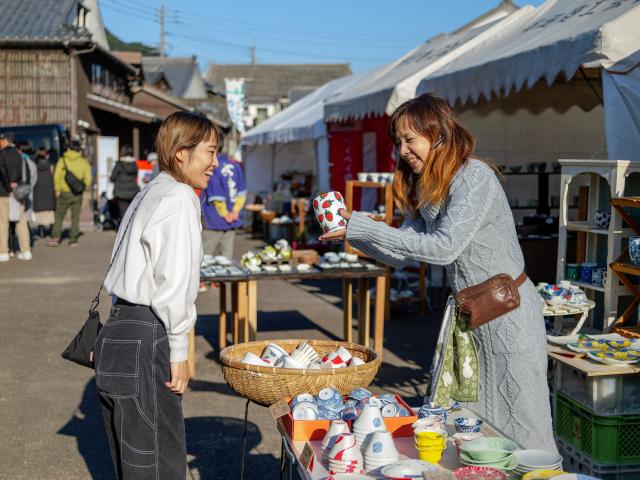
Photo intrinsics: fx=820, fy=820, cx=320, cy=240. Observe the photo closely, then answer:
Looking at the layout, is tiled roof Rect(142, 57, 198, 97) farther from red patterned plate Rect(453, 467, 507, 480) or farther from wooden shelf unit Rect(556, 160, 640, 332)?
red patterned plate Rect(453, 467, 507, 480)

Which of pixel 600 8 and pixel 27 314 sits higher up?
pixel 600 8

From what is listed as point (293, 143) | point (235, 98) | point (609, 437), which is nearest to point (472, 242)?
point (609, 437)

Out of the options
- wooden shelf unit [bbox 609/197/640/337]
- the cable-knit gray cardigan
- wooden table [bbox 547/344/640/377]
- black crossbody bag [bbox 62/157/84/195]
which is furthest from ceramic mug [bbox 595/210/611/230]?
black crossbody bag [bbox 62/157/84/195]

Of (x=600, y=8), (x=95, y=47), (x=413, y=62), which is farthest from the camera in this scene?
(x=95, y=47)

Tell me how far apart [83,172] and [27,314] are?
6.93m

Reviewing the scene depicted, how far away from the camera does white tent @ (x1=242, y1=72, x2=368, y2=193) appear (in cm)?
1512

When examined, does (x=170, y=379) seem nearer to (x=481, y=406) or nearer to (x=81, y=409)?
(x=481, y=406)

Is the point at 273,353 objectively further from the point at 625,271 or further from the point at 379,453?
the point at 625,271

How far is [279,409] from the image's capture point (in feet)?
9.30

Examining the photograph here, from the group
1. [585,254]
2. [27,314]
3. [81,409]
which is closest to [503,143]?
[585,254]

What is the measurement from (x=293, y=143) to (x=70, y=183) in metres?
7.83

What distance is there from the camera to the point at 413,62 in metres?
12.5

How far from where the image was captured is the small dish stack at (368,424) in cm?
256

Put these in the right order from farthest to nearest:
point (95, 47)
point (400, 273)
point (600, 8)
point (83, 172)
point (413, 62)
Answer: point (95, 47) < point (83, 172) < point (413, 62) < point (400, 273) < point (600, 8)
